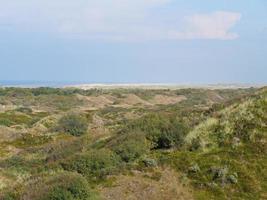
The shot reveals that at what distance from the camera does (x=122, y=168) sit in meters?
23.1

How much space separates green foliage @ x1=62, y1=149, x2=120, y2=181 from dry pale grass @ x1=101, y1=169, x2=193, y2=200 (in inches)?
54.4

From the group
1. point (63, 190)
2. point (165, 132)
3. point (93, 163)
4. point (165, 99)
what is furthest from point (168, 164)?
point (165, 99)

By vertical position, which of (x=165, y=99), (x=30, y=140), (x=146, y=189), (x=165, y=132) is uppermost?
(x=165, y=132)

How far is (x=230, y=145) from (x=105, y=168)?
19.6 ft

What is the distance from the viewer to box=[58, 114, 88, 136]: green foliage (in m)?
64.2

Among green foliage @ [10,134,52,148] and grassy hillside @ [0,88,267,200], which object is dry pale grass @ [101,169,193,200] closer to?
grassy hillside @ [0,88,267,200]

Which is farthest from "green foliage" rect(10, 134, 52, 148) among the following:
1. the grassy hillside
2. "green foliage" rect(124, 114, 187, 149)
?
"green foliage" rect(124, 114, 187, 149)

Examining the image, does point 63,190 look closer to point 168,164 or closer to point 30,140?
point 168,164

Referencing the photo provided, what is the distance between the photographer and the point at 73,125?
65.2 m

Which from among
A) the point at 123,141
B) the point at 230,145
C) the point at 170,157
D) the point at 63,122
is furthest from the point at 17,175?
the point at 63,122

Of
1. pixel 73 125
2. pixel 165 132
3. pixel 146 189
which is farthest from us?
pixel 73 125

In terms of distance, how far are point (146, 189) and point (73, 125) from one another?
45101 millimetres

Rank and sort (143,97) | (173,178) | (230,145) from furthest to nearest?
1. (143,97)
2. (230,145)
3. (173,178)

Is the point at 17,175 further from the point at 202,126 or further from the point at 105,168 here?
the point at 202,126
